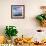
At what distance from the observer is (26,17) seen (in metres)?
3.95

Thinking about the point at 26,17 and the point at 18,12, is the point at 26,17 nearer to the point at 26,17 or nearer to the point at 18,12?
the point at 26,17

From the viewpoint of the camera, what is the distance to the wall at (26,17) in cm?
393

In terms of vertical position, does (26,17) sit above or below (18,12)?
below

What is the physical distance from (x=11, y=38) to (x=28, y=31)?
0.43 m

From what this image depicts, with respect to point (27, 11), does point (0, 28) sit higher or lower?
lower

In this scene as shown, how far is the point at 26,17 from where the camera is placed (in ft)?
13.0

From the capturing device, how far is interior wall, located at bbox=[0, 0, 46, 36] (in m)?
3.94

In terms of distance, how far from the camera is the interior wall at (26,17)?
3.94m

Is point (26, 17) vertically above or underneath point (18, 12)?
underneath

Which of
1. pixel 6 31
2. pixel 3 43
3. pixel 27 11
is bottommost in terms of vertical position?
pixel 3 43

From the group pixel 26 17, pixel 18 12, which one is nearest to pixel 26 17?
pixel 26 17

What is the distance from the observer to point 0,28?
3938 mm

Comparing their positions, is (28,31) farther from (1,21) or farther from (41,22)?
(1,21)

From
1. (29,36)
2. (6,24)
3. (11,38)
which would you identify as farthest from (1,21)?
(29,36)
